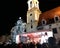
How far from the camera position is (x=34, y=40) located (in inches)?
1367

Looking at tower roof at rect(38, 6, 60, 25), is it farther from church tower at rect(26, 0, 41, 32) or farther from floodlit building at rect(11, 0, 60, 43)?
church tower at rect(26, 0, 41, 32)

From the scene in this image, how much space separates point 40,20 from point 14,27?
34.8ft

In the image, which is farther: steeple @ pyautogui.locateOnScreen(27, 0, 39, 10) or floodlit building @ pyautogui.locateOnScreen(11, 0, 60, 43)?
steeple @ pyautogui.locateOnScreen(27, 0, 39, 10)

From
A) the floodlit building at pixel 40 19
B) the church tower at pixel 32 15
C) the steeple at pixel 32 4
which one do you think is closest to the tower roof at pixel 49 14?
the floodlit building at pixel 40 19

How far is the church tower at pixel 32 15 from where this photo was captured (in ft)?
157

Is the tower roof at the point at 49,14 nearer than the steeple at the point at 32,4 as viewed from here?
Yes

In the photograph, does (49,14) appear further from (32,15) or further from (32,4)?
(32,4)

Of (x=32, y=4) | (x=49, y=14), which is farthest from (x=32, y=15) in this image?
(x=49, y=14)

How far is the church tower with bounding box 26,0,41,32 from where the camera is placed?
157ft

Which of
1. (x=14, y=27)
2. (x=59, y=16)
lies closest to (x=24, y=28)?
(x=14, y=27)

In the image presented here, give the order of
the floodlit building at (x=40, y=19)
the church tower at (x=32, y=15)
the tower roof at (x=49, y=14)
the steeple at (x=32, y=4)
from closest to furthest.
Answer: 1. the floodlit building at (x=40, y=19)
2. the tower roof at (x=49, y=14)
3. the church tower at (x=32, y=15)
4. the steeple at (x=32, y=4)

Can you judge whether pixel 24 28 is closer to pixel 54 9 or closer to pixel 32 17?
pixel 32 17

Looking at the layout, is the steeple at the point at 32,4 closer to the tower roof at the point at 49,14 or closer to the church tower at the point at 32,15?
the church tower at the point at 32,15

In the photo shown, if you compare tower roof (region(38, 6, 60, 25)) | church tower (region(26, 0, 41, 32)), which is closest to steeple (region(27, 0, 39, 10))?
church tower (region(26, 0, 41, 32))
